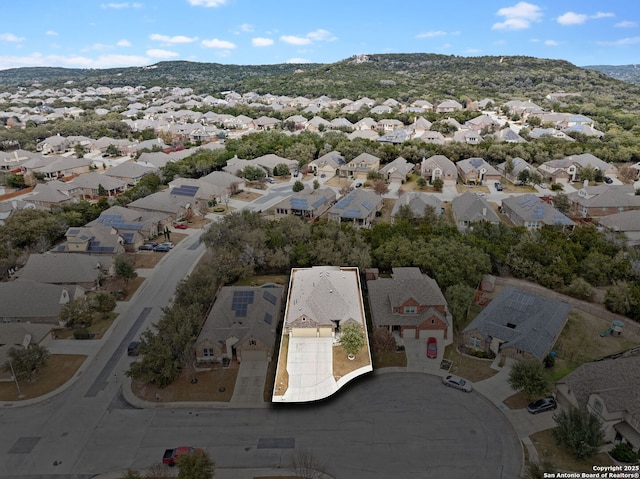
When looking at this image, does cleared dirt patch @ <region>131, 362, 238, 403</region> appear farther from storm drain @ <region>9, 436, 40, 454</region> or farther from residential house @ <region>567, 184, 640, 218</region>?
residential house @ <region>567, 184, 640, 218</region>

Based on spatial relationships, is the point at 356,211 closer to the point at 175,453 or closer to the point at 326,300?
the point at 326,300

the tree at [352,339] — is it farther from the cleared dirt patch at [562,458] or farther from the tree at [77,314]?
the tree at [77,314]

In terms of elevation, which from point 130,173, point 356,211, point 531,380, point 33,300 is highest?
point 130,173

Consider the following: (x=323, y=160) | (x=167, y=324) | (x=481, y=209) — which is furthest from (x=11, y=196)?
(x=481, y=209)

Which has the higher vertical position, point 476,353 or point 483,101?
point 483,101

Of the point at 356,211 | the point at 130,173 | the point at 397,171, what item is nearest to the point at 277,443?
the point at 356,211

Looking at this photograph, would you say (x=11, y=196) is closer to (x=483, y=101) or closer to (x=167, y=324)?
(x=167, y=324)

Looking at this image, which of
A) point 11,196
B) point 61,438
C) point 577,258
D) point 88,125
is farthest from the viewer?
point 88,125
